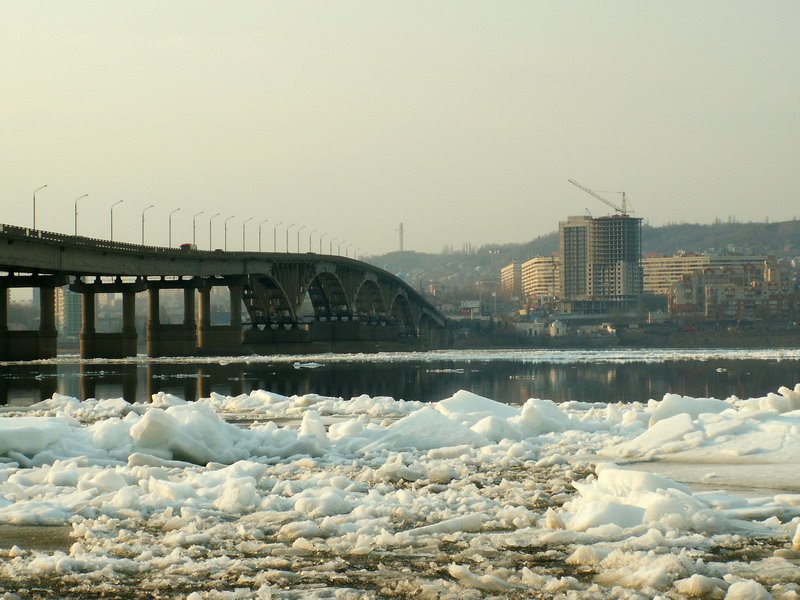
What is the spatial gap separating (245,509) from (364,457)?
4.63 m

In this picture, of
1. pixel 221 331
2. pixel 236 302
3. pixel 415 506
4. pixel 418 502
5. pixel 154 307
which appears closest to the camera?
pixel 415 506

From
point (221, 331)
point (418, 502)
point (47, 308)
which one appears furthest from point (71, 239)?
point (418, 502)

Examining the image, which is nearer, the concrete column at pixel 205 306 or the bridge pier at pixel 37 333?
the bridge pier at pixel 37 333

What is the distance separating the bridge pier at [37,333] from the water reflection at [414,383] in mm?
12516

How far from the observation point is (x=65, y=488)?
12.9 meters

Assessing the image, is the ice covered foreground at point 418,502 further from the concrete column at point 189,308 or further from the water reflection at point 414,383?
the concrete column at point 189,308

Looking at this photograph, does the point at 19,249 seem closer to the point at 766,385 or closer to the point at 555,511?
the point at 766,385

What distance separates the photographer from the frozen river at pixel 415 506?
888cm

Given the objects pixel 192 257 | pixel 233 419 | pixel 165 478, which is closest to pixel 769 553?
pixel 165 478

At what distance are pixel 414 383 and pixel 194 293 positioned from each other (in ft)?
181

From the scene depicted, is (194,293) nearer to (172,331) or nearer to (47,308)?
(172,331)

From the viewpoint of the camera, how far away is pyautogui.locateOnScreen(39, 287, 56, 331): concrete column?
79375 mm

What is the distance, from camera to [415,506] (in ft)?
38.9

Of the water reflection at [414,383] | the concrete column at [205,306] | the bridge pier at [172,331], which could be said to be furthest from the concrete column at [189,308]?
the water reflection at [414,383]
